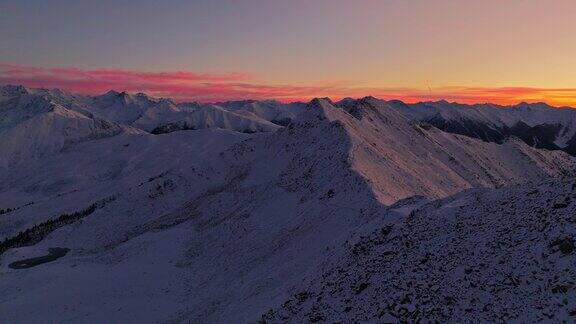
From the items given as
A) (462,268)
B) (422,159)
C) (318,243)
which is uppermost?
(462,268)

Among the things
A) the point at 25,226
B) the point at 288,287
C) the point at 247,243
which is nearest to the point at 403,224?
the point at 288,287

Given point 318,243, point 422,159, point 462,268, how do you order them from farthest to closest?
point 422,159 → point 318,243 → point 462,268

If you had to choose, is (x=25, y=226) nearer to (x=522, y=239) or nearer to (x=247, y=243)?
(x=247, y=243)

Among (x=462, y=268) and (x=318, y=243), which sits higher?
(x=462, y=268)

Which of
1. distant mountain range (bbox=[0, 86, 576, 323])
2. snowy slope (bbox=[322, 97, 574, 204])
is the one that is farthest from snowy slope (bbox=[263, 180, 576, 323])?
snowy slope (bbox=[322, 97, 574, 204])

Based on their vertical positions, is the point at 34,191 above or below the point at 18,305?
below

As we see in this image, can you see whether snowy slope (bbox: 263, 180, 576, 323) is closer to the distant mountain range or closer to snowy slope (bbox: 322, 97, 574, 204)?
the distant mountain range

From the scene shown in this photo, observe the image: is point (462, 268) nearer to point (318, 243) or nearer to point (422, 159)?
point (318, 243)

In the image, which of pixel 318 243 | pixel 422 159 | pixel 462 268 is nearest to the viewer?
pixel 462 268

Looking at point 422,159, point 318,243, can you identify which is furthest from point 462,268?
point 422,159

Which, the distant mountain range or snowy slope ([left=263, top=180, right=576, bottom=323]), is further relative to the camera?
the distant mountain range

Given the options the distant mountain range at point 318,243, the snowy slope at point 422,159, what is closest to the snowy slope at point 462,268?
the distant mountain range at point 318,243
